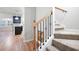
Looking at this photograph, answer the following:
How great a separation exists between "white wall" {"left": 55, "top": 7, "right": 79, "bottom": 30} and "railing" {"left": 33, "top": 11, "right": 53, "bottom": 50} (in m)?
0.17

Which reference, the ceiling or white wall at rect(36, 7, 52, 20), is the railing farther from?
the ceiling

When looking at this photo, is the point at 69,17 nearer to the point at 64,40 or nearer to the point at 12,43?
the point at 64,40

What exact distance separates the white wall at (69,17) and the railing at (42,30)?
17cm

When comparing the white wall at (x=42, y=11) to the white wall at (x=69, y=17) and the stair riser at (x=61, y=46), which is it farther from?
the stair riser at (x=61, y=46)

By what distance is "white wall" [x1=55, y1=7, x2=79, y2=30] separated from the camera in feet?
5.99

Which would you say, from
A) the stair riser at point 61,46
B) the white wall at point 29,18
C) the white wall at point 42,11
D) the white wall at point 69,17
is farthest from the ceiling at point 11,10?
the stair riser at point 61,46

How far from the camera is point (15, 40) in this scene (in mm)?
1852

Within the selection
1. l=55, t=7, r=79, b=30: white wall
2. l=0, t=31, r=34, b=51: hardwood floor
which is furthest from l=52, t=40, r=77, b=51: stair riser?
l=0, t=31, r=34, b=51: hardwood floor

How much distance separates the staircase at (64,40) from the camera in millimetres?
1827

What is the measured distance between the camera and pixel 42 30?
197 centimetres
